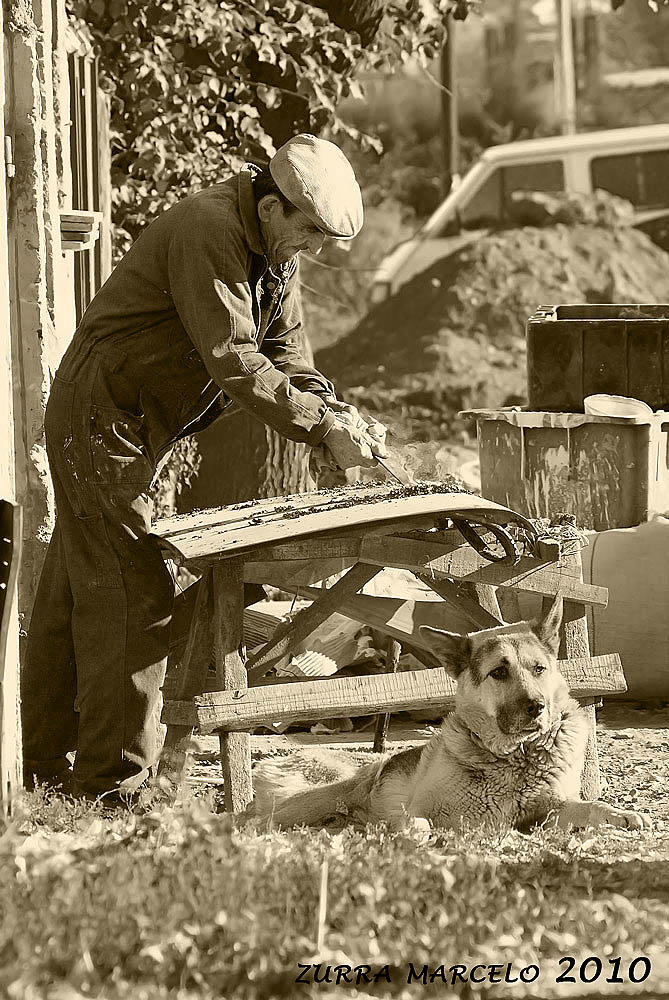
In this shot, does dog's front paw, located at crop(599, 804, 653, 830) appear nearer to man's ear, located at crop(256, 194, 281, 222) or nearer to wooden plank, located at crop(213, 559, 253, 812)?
wooden plank, located at crop(213, 559, 253, 812)

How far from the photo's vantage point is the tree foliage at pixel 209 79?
8.19m

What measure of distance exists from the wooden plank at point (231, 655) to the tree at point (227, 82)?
4.34m

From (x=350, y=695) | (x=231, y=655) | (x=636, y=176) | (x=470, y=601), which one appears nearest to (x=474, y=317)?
(x=636, y=176)

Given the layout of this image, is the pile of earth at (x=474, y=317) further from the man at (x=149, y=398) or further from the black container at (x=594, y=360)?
the man at (x=149, y=398)

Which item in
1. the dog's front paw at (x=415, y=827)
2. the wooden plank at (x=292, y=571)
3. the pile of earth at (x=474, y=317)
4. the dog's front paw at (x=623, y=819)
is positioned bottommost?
the dog's front paw at (x=623, y=819)

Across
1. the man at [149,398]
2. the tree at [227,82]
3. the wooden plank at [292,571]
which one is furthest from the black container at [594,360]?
the man at [149,398]

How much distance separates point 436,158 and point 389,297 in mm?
7657

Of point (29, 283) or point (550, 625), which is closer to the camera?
point (550, 625)

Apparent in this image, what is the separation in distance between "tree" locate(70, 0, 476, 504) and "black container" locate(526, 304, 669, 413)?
6.08 feet

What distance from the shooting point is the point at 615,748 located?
5750mm

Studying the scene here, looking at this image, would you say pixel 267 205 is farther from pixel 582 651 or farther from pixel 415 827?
pixel 415 827

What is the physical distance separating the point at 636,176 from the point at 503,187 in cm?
199

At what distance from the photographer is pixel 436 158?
24.6m

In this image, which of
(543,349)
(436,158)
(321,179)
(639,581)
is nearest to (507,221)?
(436,158)
